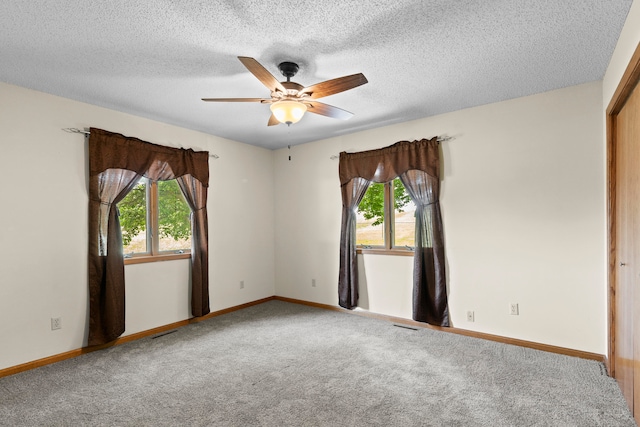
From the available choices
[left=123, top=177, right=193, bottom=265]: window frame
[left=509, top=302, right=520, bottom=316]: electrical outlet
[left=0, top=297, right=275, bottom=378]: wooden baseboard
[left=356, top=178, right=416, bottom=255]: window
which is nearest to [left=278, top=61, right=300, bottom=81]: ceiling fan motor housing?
[left=356, top=178, right=416, bottom=255]: window

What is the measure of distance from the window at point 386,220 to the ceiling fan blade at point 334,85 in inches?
82.7

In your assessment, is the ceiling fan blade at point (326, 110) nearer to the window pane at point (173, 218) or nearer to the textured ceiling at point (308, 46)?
the textured ceiling at point (308, 46)

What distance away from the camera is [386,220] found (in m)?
4.40

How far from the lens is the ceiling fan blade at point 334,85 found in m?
2.26

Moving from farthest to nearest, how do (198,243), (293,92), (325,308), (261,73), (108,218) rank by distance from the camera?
(325,308) → (198,243) → (108,218) → (293,92) → (261,73)

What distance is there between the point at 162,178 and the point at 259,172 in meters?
1.61

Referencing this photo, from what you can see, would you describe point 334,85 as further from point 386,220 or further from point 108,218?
point 108,218

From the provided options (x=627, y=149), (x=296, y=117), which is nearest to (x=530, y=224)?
(x=627, y=149)

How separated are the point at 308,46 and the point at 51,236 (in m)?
2.86

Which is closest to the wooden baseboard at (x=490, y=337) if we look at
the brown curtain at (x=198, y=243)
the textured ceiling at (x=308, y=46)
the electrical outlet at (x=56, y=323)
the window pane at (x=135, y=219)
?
the brown curtain at (x=198, y=243)

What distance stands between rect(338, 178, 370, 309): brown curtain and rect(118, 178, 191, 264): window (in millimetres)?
1995

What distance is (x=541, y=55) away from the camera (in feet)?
8.25

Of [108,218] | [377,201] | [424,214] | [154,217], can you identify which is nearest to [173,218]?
[154,217]

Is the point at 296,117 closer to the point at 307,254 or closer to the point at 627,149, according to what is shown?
the point at 627,149
